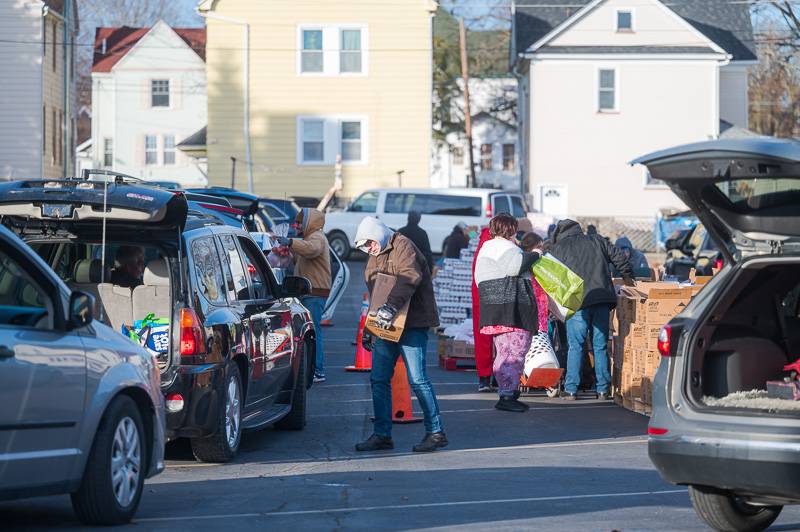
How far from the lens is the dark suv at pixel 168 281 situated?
8688 mm

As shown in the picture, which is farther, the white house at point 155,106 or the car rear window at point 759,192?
the white house at point 155,106

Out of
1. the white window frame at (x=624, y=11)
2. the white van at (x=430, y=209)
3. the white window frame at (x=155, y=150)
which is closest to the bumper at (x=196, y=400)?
the white van at (x=430, y=209)

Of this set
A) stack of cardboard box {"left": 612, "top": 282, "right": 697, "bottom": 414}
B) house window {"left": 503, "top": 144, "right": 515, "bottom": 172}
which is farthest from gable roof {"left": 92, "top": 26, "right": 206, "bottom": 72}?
stack of cardboard box {"left": 612, "top": 282, "right": 697, "bottom": 414}

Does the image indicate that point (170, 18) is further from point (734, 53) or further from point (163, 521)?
point (163, 521)

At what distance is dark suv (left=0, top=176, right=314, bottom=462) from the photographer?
8.69m

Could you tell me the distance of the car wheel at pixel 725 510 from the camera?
704cm

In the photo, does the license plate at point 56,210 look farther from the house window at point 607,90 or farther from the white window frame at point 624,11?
the white window frame at point 624,11

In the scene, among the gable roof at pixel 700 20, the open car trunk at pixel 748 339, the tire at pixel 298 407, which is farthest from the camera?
the gable roof at pixel 700 20

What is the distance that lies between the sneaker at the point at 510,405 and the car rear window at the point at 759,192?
582cm

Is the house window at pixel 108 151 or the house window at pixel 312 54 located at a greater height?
the house window at pixel 312 54

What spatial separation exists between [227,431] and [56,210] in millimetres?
1994

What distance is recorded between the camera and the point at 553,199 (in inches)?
1774

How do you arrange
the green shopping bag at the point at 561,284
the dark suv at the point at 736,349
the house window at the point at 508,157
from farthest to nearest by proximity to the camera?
the house window at the point at 508,157 < the green shopping bag at the point at 561,284 < the dark suv at the point at 736,349

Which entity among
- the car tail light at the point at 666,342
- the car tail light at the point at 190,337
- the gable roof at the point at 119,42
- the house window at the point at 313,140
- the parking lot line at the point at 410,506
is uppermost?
the gable roof at the point at 119,42
